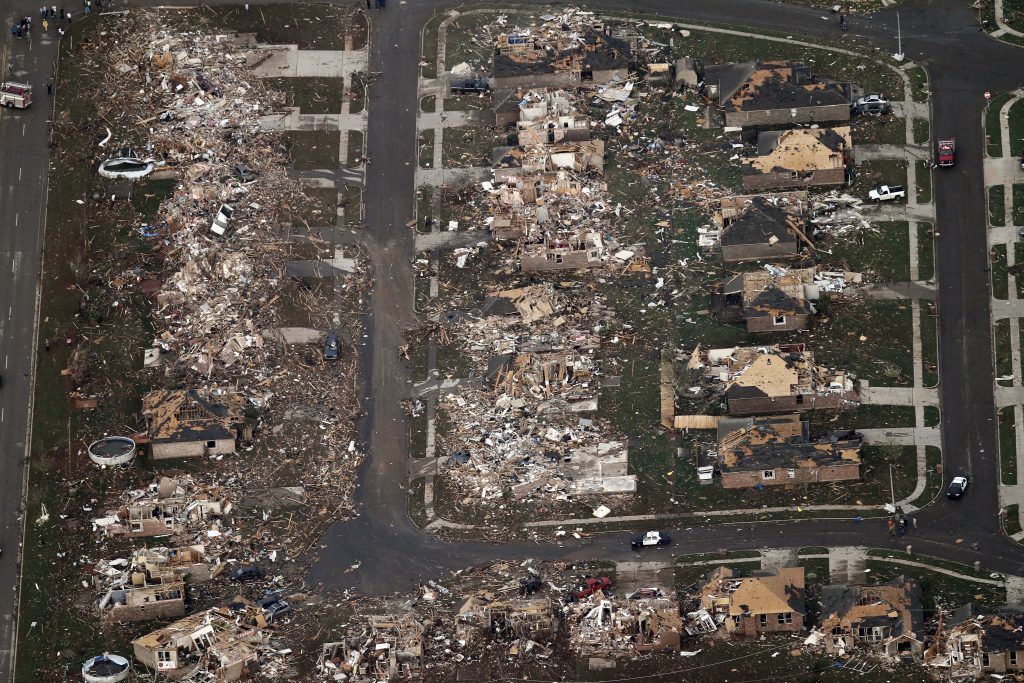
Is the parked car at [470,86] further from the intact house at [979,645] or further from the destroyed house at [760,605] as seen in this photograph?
the intact house at [979,645]

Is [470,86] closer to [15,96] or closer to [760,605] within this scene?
[15,96]

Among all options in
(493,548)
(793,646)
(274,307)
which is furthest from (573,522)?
(274,307)

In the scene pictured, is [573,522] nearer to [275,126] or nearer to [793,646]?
[793,646]

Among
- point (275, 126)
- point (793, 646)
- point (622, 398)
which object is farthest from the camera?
point (275, 126)

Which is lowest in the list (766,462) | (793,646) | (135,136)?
(793,646)

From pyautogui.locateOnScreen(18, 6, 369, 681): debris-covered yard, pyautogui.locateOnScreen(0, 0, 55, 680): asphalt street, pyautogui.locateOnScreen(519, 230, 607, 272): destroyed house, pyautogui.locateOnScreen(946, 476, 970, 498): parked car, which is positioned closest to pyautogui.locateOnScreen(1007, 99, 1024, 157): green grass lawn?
pyautogui.locateOnScreen(946, 476, 970, 498): parked car

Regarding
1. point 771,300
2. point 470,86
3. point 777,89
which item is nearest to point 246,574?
point 771,300

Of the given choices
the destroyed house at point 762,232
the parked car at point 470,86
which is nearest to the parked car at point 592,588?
the destroyed house at point 762,232
